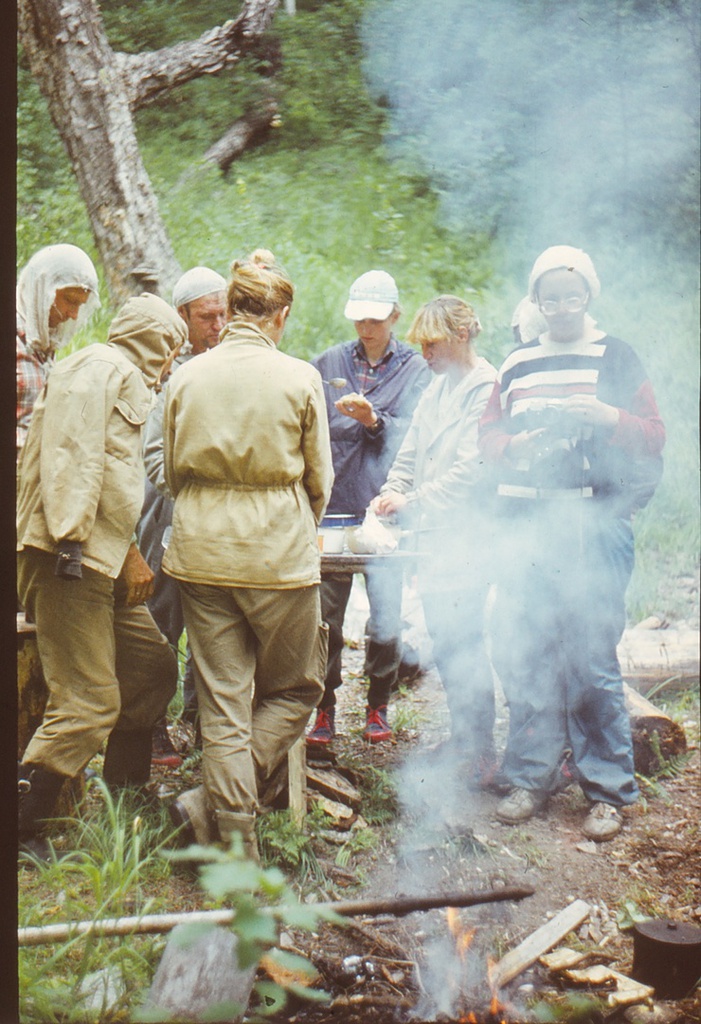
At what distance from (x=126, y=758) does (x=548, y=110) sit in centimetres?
300

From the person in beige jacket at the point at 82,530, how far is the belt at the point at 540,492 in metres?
1.45

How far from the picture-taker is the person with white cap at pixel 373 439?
4.47 m

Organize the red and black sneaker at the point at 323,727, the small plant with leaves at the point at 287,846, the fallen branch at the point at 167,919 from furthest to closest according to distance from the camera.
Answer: the red and black sneaker at the point at 323,727
the small plant with leaves at the point at 287,846
the fallen branch at the point at 167,919

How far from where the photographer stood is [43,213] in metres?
3.51

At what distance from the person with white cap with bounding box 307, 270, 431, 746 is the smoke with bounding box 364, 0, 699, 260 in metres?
0.61

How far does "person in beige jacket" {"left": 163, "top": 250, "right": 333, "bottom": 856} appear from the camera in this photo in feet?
10.6

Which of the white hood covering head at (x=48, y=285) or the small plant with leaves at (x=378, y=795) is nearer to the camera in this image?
the white hood covering head at (x=48, y=285)

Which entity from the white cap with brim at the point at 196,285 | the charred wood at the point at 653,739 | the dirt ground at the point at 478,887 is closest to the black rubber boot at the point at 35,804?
the dirt ground at the point at 478,887

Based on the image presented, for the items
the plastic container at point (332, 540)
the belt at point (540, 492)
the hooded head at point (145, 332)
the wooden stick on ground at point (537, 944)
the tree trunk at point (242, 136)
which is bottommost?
the wooden stick on ground at point (537, 944)

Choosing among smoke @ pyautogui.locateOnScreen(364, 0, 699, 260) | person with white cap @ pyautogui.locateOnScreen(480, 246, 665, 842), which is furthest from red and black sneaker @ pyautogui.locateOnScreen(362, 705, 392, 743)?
smoke @ pyautogui.locateOnScreen(364, 0, 699, 260)

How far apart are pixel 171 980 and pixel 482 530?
2214mm

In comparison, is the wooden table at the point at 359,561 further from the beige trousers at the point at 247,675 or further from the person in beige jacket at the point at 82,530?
the person in beige jacket at the point at 82,530

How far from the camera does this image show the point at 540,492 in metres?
3.76

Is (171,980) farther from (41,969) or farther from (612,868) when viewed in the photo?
(612,868)
